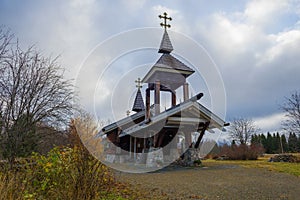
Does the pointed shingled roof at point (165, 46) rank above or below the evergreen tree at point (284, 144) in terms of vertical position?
above

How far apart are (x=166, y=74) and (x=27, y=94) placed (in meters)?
7.68

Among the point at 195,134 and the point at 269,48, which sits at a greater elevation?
the point at 269,48

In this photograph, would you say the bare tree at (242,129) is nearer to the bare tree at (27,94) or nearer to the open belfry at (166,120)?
the open belfry at (166,120)

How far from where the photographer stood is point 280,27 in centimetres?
910

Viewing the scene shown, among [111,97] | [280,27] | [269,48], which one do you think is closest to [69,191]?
[111,97]

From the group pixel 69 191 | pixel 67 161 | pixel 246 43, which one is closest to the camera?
pixel 69 191

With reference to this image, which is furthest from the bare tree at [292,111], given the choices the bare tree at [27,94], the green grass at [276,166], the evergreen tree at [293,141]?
the bare tree at [27,94]

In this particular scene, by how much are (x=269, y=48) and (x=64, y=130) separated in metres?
10.7

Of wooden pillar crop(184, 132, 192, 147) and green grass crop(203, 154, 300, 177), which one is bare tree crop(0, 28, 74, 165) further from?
green grass crop(203, 154, 300, 177)

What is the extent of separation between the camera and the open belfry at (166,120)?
Answer: 1098 centimetres

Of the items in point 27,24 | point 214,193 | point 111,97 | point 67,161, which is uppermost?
point 27,24

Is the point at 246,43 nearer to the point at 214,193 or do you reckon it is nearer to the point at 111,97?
the point at 111,97

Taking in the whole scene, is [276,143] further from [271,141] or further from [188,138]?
[188,138]

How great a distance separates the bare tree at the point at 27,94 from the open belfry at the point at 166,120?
352 cm
